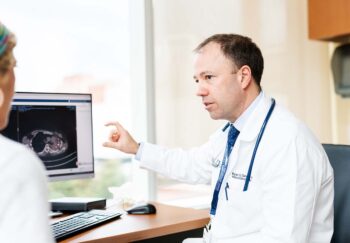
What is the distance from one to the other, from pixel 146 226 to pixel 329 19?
5.90 ft

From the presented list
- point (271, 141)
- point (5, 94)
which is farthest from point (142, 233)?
point (5, 94)

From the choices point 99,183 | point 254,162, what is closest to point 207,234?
point 254,162

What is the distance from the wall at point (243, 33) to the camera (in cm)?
221

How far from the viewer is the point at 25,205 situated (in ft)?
2.09

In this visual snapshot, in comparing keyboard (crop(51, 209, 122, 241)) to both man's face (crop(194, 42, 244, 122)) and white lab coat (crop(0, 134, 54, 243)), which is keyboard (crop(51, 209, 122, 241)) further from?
white lab coat (crop(0, 134, 54, 243))

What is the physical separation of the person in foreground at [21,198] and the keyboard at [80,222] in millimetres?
699

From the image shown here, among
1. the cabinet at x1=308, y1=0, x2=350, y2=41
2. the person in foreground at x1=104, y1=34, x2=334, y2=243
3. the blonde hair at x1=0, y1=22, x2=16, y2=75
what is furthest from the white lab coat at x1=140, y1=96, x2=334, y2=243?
the cabinet at x1=308, y1=0, x2=350, y2=41

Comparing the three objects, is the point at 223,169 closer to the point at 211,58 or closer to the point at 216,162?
the point at 216,162

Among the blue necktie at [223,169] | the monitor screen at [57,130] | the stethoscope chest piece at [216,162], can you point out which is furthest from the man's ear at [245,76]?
the monitor screen at [57,130]

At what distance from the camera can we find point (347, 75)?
9.12 feet

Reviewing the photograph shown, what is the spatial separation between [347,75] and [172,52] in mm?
1211

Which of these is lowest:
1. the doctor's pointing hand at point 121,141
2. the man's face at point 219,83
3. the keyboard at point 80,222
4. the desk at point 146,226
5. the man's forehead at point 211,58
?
the desk at point 146,226

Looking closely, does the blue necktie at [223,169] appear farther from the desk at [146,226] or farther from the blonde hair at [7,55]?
the blonde hair at [7,55]

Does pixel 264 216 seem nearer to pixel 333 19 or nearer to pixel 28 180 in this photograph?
pixel 28 180
